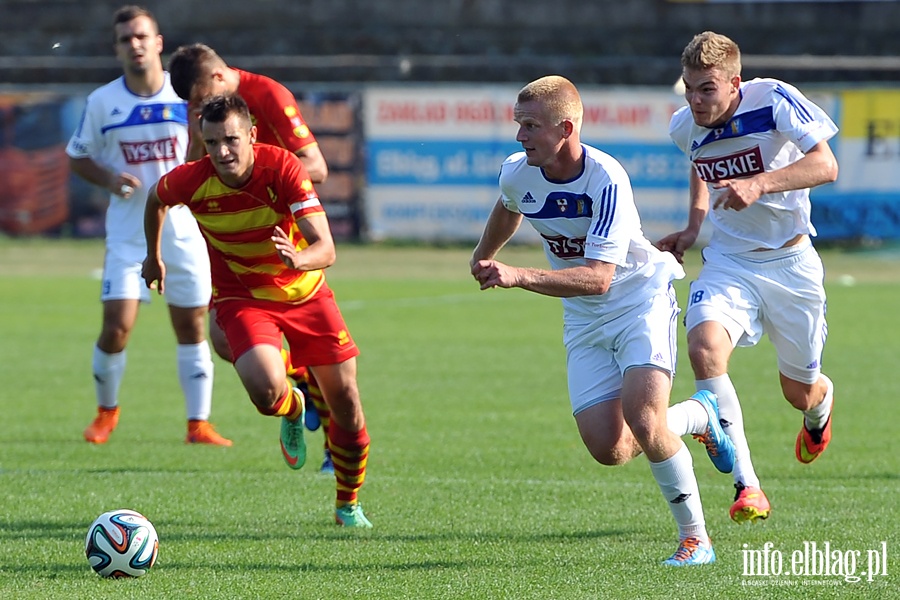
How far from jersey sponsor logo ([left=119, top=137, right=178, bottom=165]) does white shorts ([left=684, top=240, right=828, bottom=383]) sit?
12.0 feet

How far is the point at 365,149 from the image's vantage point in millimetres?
23344

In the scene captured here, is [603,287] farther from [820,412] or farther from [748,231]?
[820,412]

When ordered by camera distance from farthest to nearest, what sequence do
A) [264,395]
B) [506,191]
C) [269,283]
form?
1. [269,283]
2. [264,395]
3. [506,191]

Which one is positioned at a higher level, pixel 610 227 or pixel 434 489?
pixel 610 227

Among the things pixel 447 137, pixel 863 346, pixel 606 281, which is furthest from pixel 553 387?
pixel 447 137

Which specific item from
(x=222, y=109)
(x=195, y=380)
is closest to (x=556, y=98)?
(x=222, y=109)

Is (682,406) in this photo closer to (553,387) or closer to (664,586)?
(664,586)

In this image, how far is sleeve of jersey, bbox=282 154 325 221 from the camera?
18.9 feet

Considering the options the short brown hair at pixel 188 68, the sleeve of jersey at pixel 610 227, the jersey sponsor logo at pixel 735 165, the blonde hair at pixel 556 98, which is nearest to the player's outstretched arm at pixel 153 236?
the short brown hair at pixel 188 68

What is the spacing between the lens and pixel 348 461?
19.8 feet

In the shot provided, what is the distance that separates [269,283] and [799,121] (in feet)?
8.28

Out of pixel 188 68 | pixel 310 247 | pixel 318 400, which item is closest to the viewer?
pixel 310 247

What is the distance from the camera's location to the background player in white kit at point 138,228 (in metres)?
8.21

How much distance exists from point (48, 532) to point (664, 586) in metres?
2.70
